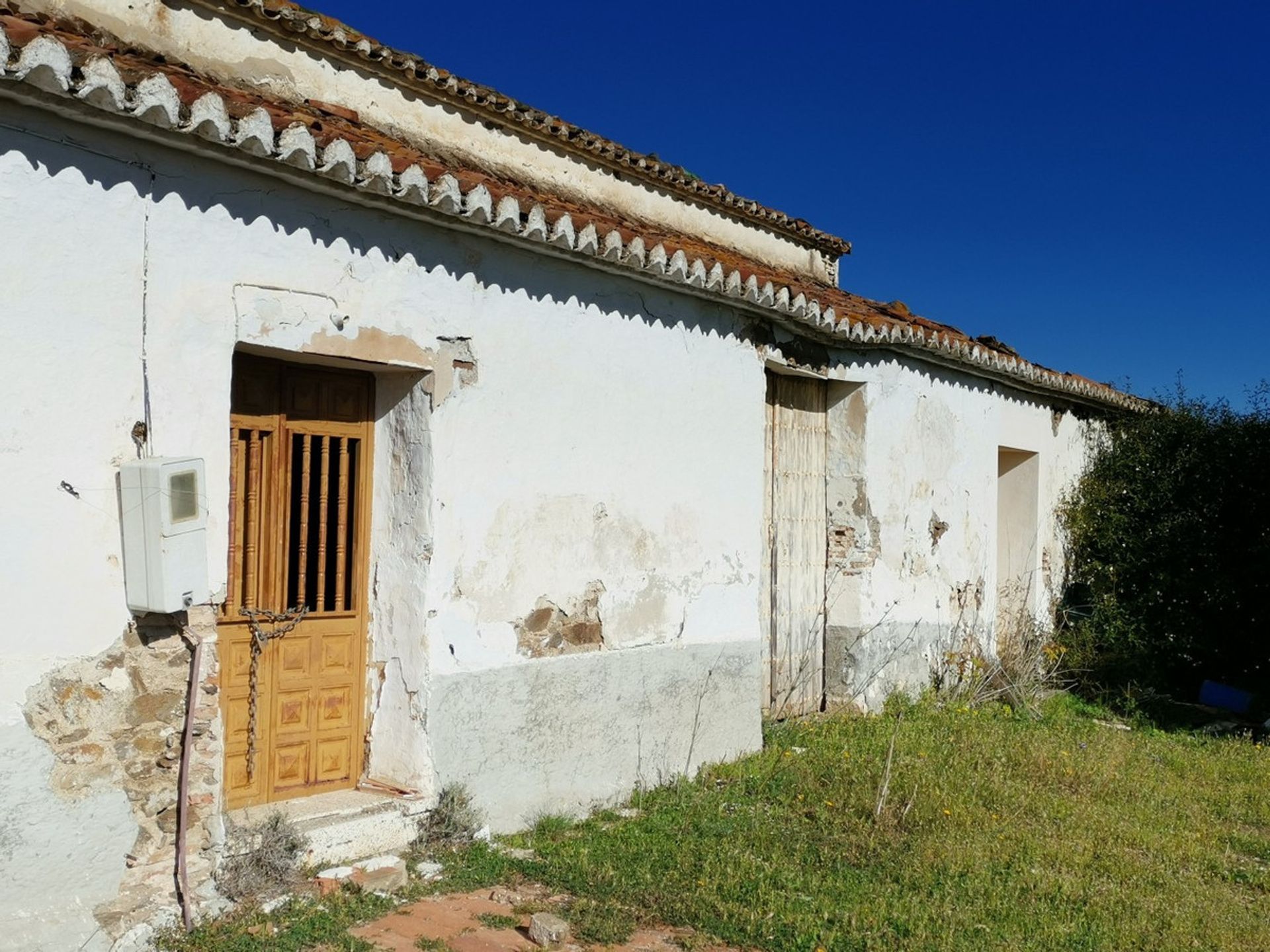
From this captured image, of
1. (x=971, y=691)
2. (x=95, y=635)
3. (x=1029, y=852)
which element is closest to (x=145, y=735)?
(x=95, y=635)

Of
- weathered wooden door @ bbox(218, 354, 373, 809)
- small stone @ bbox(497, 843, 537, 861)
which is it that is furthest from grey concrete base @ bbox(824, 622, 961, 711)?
weathered wooden door @ bbox(218, 354, 373, 809)

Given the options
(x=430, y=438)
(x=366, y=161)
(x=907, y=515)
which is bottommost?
(x=907, y=515)

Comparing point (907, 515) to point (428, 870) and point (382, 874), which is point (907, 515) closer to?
point (428, 870)

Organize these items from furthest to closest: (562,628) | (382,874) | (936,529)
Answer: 1. (936,529)
2. (562,628)
3. (382,874)

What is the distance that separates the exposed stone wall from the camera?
397 cm

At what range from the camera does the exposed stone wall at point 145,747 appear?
3.97 m

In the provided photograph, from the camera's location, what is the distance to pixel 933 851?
18.1ft

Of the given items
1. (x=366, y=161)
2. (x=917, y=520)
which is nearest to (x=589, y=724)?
(x=366, y=161)

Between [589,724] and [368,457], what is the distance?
6.44 feet

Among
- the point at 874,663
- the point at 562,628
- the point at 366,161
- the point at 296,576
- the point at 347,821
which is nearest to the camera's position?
the point at 366,161

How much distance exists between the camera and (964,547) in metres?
10.0

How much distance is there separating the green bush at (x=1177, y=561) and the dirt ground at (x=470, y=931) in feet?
24.5

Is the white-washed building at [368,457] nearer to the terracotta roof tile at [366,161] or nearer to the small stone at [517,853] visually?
the terracotta roof tile at [366,161]

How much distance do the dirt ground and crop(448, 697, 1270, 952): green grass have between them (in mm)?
119
